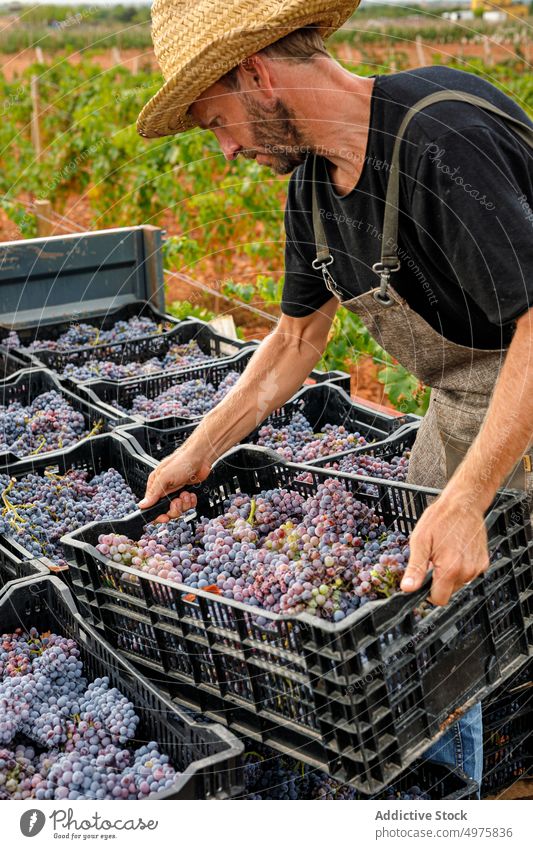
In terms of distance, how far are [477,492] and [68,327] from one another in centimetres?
318

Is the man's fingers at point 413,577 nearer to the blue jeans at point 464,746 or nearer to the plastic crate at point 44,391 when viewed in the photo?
the blue jeans at point 464,746

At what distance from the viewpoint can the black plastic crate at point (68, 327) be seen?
172 inches

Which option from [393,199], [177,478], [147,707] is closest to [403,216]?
[393,199]

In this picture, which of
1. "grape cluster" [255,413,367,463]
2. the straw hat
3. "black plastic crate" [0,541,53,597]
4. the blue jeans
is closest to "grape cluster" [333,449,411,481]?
"grape cluster" [255,413,367,463]

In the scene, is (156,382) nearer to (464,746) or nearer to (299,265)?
(299,265)

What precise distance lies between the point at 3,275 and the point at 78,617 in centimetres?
267

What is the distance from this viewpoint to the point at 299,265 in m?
2.73

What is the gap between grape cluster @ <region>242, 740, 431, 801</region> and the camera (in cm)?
222

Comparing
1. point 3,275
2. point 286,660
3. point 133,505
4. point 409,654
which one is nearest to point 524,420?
point 409,654

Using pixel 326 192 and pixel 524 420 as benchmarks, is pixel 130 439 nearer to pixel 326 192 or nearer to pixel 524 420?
pixel 326 192

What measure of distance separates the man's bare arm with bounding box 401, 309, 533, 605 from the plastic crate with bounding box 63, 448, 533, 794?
0.07 m

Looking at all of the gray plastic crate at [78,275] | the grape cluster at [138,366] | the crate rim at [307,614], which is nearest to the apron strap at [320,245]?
the crate rim at [307,614]

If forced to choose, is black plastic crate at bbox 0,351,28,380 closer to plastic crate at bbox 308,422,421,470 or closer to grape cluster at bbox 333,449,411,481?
plastic crate at bbox 308,422,421,470

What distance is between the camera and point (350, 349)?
5.32 metres
